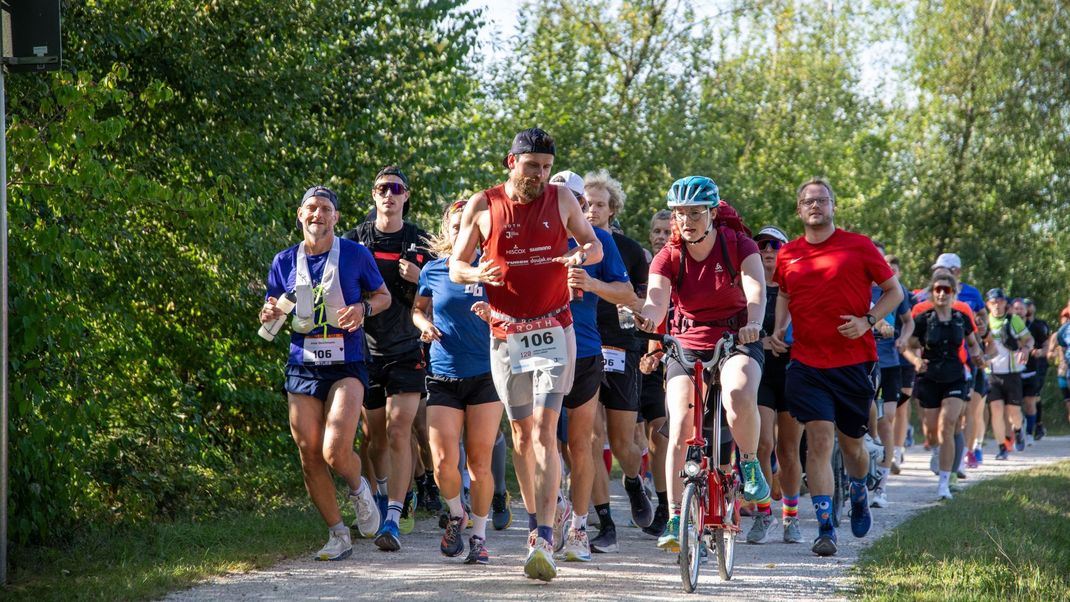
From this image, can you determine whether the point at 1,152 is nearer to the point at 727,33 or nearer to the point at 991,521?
the point at 991,521

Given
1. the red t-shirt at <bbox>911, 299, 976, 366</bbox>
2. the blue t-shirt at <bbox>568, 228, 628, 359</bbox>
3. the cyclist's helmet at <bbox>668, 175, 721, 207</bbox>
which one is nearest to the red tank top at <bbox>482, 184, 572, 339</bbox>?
the cyclist's helmet at <bbox>668, 175, 721, 207</bbox>

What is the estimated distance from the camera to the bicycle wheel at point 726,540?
743 cm

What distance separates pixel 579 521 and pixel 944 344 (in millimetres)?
6301

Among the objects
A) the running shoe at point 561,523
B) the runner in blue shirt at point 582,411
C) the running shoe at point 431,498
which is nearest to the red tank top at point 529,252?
the runner in blue shirt at point 582,411

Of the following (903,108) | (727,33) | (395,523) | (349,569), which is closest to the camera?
(349,569)

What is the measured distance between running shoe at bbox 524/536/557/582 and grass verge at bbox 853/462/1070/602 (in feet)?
5.09

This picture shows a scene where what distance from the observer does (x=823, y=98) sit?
1672 inches

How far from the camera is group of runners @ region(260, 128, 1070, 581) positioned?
736cm

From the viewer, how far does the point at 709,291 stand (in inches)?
317

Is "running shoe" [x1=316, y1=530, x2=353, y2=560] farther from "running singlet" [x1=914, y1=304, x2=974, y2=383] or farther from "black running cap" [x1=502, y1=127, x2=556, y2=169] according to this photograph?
"running singlet" [x1=914, y1=304, x2=974, y2=383]

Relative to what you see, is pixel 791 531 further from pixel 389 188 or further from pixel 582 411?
pixel 389 188

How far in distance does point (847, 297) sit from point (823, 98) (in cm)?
3488

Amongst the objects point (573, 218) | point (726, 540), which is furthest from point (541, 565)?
point (573, 218)

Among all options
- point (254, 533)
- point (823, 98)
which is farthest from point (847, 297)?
point (823, 98)
